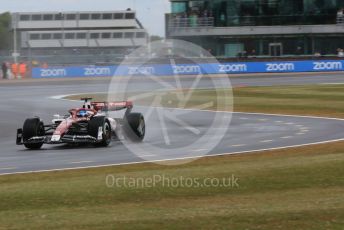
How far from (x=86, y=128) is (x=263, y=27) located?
69.9 meters

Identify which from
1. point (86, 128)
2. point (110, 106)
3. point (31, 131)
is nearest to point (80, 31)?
point (110, 106)

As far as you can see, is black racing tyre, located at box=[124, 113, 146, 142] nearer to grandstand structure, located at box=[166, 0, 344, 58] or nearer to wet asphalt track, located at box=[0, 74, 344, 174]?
wet asphalt track, located at box=[0, 74, 344, 174]

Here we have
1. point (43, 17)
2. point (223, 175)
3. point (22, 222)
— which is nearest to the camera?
point (22, 222)

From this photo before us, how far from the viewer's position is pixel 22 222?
9.86 m

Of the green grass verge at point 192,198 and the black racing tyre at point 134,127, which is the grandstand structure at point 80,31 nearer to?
the black racing tyre at point 134,127

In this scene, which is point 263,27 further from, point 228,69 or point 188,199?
point 188,199

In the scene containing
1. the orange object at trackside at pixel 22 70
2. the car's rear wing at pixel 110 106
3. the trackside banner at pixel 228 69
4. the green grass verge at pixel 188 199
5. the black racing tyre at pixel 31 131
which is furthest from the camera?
the orange object at trackside at pixel 22 70

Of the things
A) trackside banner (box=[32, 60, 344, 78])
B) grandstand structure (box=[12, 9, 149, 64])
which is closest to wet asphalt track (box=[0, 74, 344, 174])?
trackside banner (box=[32, 60, 344, 78])

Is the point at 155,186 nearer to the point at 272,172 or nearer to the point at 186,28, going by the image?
the point at 272,172

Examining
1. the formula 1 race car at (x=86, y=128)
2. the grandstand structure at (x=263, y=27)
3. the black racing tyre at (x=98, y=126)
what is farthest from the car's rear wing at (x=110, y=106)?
the grandstand structure at (x=263, y=27)

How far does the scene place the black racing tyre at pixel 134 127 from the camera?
2178 cm

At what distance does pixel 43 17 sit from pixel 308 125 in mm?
125125

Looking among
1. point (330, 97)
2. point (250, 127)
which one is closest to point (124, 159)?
point (250, 127)

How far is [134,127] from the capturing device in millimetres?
21734
